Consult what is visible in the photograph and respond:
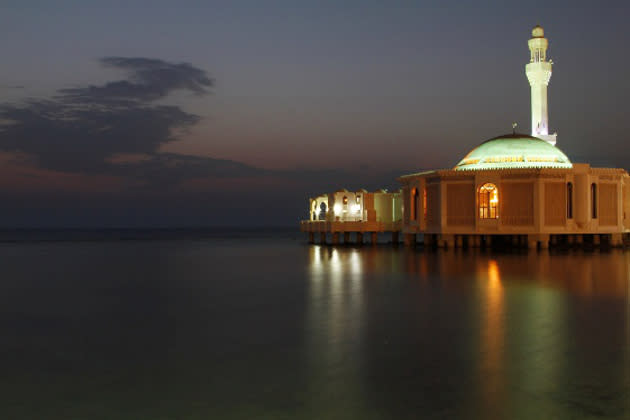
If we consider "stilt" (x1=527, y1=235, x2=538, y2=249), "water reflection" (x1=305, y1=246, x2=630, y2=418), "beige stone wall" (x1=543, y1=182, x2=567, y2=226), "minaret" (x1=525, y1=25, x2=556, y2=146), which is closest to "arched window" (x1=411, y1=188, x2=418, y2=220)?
"stilt" (x1=527, y1=235, x2=538, y2=249)

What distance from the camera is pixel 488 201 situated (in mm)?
37938

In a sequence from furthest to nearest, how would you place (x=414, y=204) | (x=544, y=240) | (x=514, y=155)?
(x=414, y=204) → (x=514, y=155) → (x=544, y=240)

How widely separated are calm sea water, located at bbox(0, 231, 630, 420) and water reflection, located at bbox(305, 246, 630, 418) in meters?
0.04

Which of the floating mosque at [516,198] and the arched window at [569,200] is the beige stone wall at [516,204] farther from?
the arched window at [569,200]

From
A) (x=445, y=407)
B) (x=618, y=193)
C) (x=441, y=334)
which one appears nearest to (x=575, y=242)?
(x=618, y=193)

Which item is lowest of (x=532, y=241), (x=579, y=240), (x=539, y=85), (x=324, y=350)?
(x=324, y=350)

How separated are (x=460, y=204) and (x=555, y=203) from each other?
5.58m

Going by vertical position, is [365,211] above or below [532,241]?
above

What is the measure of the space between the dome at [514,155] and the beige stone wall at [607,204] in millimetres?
2585

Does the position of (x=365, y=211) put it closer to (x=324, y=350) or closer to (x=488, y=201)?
(x=488, y=201)

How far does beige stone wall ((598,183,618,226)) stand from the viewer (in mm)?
38312

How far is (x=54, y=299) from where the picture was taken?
18016mm

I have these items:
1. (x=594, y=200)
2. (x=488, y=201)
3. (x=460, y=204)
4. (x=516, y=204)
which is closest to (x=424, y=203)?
(x=460, y=204)

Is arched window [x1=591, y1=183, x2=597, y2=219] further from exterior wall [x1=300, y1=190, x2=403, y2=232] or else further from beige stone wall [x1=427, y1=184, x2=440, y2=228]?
exterior wall [x1=300, y1=190, x2=403, y2=232]
